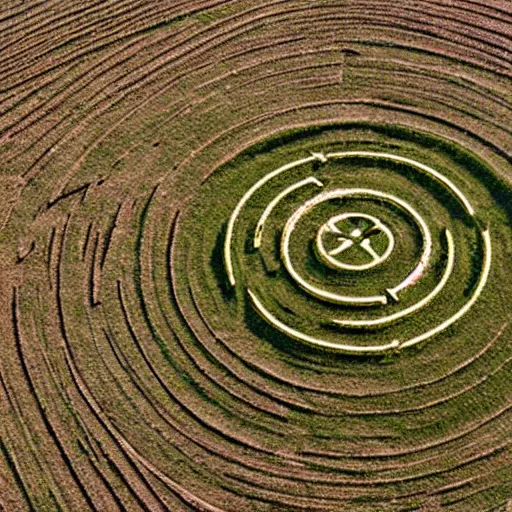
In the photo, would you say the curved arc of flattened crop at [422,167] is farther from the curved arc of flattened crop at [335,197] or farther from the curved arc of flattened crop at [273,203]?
the curved arc of flattened crop at [335,197]

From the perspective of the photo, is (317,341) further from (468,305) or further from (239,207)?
(239,207)

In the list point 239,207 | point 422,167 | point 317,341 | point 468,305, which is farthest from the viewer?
point 422,167

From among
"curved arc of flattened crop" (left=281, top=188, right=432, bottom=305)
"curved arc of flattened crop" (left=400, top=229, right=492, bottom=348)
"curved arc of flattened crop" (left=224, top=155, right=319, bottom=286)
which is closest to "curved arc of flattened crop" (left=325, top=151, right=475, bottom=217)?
"curved arc of flattened crop" (left=224, top=155, right=319, bottom=286)

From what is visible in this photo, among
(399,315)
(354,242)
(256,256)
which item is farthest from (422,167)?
(256,256)

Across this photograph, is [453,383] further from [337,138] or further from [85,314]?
[85,314]

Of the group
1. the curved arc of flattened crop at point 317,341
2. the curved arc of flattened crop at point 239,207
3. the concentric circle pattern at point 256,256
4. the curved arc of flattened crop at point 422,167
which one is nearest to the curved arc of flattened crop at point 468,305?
the concentric circle pattern at point 256,256

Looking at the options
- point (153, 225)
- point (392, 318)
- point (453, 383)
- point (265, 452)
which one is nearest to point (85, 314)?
point (153, 225)

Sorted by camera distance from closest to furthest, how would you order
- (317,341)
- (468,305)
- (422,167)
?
(317,341), (468,305), (422,167)
